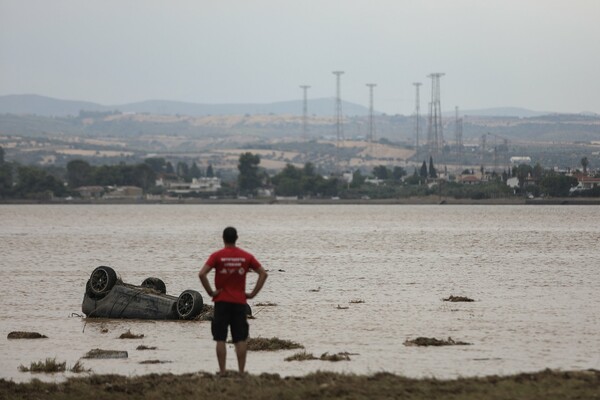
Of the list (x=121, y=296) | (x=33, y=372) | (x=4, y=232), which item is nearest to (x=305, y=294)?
(x=121, y=296)

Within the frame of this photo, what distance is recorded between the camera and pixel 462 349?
81.4 feet

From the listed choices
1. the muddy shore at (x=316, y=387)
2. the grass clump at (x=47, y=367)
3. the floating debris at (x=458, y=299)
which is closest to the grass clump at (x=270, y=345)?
the grass clump at (x=47, y=367)

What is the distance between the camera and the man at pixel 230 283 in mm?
18641

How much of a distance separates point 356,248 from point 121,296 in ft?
160

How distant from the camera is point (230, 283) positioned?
18.8 meters

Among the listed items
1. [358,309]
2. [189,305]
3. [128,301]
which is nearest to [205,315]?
[189,305]

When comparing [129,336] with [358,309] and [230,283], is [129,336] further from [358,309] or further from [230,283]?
[230,283]

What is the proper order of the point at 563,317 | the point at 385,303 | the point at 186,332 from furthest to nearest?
the point at 385,303
the point at 563,317
the point at 186,332

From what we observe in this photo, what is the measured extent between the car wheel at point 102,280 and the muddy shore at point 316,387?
1202 centimetres

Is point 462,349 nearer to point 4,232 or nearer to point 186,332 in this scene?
point 186,332

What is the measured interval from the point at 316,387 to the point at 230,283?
192cm

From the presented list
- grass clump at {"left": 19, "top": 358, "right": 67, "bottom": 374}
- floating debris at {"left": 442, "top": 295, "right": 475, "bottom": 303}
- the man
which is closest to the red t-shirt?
the man

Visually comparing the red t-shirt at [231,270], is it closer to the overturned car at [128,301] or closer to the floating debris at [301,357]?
the floating debris at [301,357]

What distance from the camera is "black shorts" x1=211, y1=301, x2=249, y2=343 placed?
745 inches
